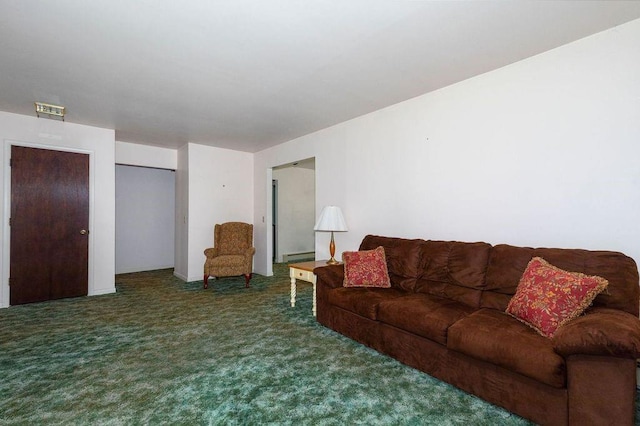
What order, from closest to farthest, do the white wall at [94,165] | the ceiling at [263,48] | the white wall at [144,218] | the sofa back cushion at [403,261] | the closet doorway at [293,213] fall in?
the ceiling at [263,48], the sofa back cushion at [403,261], the white wall at [94,165], the white wall at [144,218], the closet doorway at [293,213]

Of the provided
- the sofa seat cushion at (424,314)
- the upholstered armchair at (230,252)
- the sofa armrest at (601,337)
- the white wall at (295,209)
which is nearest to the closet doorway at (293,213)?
the white wall at (295,209)

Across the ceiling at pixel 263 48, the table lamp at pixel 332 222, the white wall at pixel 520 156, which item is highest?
the ceiling at pixel 263 48

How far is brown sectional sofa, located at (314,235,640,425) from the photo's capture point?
147 centimetres

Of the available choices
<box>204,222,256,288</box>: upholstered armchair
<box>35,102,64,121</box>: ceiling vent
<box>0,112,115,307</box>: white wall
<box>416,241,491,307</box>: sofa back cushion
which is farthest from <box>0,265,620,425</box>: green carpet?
<box>35,102,64,121</box>: ceiling vent

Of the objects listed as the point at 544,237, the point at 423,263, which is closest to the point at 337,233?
the point at 423,263

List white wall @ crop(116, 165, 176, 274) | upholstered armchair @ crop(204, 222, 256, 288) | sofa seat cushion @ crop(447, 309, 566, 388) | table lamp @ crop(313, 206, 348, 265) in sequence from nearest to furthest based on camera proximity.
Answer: sofa seat cushion @ crop(447, 309, 566, 388), table lamp @ crop(313, 206, 348, 265), upholstered armchair @ crop(204, 222, 256, 288), white wall @ crop(116, 165, 176, 274)

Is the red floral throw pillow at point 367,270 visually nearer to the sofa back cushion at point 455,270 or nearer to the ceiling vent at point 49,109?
the sofa back cushion at point 455,270

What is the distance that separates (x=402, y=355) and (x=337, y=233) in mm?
2188

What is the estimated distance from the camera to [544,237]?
247 cm

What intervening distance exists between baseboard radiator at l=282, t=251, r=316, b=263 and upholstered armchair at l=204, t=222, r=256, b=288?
1.90 m

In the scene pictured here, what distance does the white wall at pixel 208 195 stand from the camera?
542 cm

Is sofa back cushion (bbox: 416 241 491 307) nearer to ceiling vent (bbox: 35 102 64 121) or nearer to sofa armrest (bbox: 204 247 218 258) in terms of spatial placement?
sofa armrest (bbox: 204 247 218 258)

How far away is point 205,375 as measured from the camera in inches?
86.2

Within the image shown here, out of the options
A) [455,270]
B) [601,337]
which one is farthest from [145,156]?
[601,337]
